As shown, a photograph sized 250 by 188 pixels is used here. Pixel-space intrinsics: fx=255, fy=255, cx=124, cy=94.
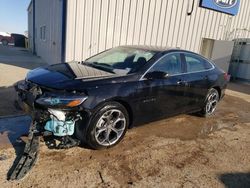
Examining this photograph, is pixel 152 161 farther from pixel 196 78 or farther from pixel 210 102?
pixel 210 102

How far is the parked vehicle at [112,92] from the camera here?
3.37 m

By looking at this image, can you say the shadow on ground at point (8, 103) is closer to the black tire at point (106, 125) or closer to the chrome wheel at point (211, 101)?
the black tire at point (106, 125)

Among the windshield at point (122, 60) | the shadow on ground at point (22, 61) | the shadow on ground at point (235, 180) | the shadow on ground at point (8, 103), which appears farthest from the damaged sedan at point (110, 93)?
the shadow on ground at point (22, 61)

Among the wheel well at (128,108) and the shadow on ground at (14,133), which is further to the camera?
the wheel well at (128,108)

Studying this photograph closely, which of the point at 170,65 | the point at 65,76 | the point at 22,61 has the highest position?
the point at 170,65

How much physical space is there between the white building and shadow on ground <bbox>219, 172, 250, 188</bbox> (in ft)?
20.9

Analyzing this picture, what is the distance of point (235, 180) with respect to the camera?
3322 mm

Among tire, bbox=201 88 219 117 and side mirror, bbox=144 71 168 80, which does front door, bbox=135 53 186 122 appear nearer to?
side mirror, bbox=144 71 168 80

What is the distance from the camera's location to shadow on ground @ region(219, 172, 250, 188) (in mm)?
3213

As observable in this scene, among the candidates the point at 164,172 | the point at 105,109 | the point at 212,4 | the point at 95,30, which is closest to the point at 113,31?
the point at 95,30

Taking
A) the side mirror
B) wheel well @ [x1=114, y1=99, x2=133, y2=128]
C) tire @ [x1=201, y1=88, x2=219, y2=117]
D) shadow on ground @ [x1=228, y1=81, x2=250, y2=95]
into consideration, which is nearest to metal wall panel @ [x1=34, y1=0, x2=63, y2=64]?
tire @ [x1=201, y1=88, x2=219, y2=117]

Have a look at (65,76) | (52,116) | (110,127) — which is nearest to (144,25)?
(65,76)

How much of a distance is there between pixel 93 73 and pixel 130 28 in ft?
18.3

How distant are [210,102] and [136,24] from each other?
459cm
